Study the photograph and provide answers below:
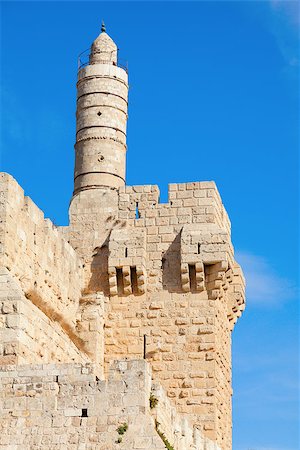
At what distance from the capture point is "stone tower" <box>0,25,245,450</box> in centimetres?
1587

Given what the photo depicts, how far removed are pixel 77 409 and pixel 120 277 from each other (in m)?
6.00

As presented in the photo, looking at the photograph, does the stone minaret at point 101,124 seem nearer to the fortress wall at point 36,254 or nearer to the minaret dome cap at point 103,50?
the minaret dome cap at point 103,50

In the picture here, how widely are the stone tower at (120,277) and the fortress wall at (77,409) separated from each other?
95 centimetres

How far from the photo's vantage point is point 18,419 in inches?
532

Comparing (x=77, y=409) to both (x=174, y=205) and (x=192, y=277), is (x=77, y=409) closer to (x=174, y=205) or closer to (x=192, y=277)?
(x=192, y=277)

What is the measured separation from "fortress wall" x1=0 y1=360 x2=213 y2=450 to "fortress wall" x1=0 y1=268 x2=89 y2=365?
770 mm

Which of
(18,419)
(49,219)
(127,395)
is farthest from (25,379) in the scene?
(49,219)

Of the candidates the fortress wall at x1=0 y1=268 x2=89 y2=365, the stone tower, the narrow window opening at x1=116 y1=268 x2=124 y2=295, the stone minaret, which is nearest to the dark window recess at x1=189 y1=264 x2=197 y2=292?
the stone tower

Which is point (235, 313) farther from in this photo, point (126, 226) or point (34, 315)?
point (34, 315)

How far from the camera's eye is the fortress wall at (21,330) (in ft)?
47.6

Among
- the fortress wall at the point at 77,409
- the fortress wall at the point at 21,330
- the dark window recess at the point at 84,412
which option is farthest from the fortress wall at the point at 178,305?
the dark window recess at the point at 84,412

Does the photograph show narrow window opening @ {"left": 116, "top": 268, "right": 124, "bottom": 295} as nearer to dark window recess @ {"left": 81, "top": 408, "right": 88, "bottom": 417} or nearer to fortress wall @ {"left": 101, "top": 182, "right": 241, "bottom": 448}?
fortress wall @ {"left": 101, "top": 182, "right": 241, "bottom": 448}

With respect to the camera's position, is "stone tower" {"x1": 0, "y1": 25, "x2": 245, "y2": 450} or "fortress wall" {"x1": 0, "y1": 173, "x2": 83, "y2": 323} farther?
"stone tower" {"x1": 0, "y1": 25, "x2": 245, "y2": 450}

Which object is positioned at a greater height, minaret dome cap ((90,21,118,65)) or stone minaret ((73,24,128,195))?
minaret dome cap ((90,21,118,65))
